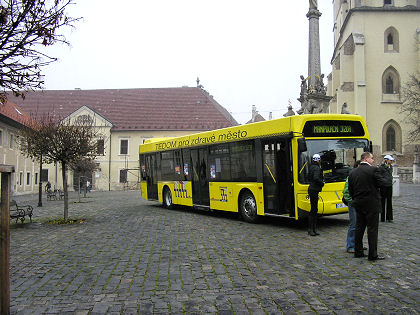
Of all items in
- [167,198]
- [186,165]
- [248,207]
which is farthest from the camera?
[167,198]

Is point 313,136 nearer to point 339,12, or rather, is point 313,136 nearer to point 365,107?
point 365,107

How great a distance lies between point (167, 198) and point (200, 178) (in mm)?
3674

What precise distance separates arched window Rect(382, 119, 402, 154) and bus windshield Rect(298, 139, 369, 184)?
34.9 meters

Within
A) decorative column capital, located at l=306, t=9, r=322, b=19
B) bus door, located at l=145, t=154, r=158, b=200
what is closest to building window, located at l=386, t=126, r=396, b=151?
decorative column capital, located at l=306, t=9, r=322, b=19

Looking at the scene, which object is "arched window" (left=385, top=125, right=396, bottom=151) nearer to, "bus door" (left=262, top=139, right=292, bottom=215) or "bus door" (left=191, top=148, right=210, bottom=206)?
"bus door" (left=191, top=148, right=210, bottom=206)

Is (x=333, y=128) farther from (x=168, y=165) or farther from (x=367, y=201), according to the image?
(x=168, y=165)

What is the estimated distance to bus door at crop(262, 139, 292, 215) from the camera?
10.9 m

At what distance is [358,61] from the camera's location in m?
43.0

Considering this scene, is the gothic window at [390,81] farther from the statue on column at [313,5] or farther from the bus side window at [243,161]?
the bus side window at [243,161]

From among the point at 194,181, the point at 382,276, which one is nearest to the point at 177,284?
the point at 382,276

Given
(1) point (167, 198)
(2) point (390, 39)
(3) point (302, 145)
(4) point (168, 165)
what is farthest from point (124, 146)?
(3) point (302, 145)

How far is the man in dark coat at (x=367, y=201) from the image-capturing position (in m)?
6.87

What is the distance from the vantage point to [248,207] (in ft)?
41.7

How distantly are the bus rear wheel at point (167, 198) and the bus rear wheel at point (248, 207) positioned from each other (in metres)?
5.92
